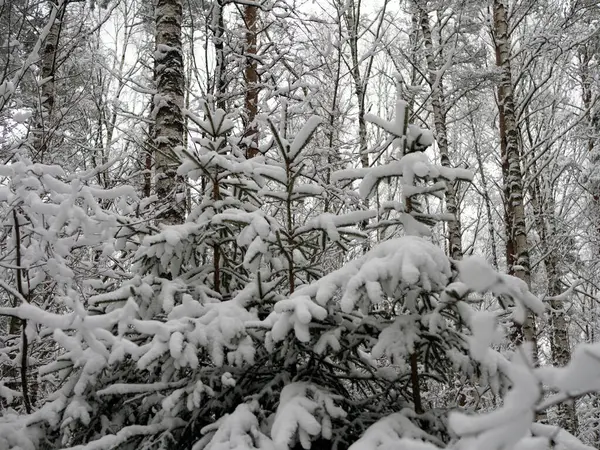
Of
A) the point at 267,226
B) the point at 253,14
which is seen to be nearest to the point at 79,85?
the point at 253,14

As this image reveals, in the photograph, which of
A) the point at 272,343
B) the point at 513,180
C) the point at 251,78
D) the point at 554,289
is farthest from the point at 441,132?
the point at 272,343

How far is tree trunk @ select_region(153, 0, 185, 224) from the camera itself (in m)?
3.67

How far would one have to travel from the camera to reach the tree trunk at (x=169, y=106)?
145 inches

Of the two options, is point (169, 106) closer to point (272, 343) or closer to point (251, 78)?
point (272, 343)

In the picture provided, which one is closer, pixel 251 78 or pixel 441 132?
pixel 251 78

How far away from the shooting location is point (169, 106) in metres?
3.90

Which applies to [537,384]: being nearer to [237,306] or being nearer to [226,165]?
[237,306]

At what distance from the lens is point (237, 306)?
2342 mm

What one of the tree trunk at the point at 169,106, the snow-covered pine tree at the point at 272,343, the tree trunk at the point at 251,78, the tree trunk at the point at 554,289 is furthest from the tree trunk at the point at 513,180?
the tree trunk at the point at 169,106

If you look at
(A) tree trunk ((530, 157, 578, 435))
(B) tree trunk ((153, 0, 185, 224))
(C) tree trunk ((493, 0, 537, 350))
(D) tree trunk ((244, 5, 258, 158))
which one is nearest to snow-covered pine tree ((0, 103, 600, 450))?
(B) tree trunk ((153, 0, 185, 224))

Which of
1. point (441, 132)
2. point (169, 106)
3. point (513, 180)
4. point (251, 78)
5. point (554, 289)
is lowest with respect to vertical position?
point (554, 289)

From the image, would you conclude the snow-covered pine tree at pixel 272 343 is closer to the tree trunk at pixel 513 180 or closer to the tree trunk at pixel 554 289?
the tree trunk at pixel 513 180

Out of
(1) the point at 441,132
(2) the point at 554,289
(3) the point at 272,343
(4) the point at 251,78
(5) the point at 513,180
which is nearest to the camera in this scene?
(3) the point at 272,343

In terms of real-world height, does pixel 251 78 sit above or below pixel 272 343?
above
